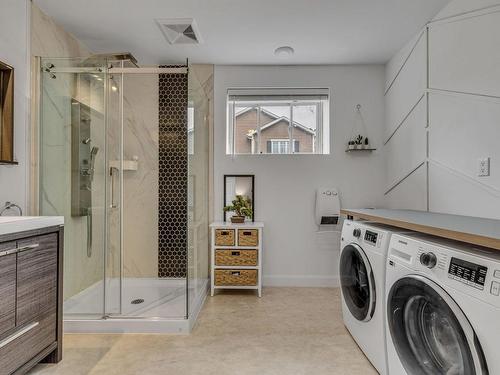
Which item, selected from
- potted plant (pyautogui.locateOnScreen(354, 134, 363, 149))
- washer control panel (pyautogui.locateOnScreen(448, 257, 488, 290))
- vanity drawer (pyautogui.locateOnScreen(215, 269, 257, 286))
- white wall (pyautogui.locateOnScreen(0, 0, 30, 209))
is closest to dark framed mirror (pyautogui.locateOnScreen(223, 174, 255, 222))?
vanity drawer (pyautogui.locateOnScreen(215, 269, 257, 286))

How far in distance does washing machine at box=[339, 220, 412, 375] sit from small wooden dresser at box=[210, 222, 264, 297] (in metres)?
1.05

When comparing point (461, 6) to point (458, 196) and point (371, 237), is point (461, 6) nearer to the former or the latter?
point (458, 196)

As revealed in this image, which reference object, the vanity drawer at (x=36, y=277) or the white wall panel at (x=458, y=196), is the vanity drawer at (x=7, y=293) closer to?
the vanity drawer at (x=36, y=277)

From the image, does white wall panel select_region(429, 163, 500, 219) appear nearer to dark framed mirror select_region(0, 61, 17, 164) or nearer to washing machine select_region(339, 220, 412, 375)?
washing machine select_region(339, 220, 412, 375)

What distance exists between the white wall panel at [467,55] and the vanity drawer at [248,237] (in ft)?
6.53

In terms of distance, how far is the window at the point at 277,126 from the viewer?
3533 mm

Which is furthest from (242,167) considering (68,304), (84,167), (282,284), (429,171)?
(68,304)

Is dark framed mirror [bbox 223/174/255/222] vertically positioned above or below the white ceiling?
below

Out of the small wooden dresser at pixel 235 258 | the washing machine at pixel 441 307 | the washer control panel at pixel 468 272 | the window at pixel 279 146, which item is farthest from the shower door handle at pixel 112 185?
the washer control panel at pixel 468 272

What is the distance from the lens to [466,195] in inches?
82.7

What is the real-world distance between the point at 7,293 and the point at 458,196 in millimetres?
2734

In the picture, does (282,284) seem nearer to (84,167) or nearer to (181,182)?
(181,182)

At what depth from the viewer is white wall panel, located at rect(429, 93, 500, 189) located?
6.15ft

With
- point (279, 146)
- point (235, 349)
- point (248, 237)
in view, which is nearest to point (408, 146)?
point (279, 146)
